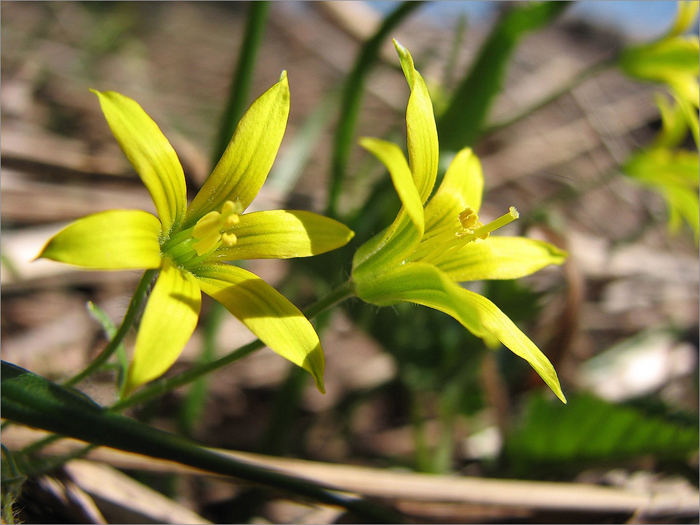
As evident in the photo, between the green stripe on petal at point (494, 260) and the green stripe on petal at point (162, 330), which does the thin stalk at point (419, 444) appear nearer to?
the green stripe on petal at point (494, 260)

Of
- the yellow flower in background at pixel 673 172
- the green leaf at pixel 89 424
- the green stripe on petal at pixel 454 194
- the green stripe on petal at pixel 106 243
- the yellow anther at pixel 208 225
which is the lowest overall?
the green leaf at pixel 89 424

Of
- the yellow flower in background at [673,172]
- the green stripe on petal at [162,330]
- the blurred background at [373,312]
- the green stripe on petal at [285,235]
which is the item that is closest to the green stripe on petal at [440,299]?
the green stripe on petal at [285,235]

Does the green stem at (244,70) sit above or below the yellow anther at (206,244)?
above

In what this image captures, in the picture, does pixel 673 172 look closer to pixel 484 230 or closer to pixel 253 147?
pixel 484 230

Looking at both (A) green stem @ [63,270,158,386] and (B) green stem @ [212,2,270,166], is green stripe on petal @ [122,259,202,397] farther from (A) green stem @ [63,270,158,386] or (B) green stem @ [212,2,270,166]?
(B) green stem @ [212,2,270,166]

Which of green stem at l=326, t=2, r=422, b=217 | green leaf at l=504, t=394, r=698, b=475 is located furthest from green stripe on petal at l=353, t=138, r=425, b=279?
green leaf at l=504, t=394, r=698, b=475

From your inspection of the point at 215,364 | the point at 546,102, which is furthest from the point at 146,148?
the point at 546,102
